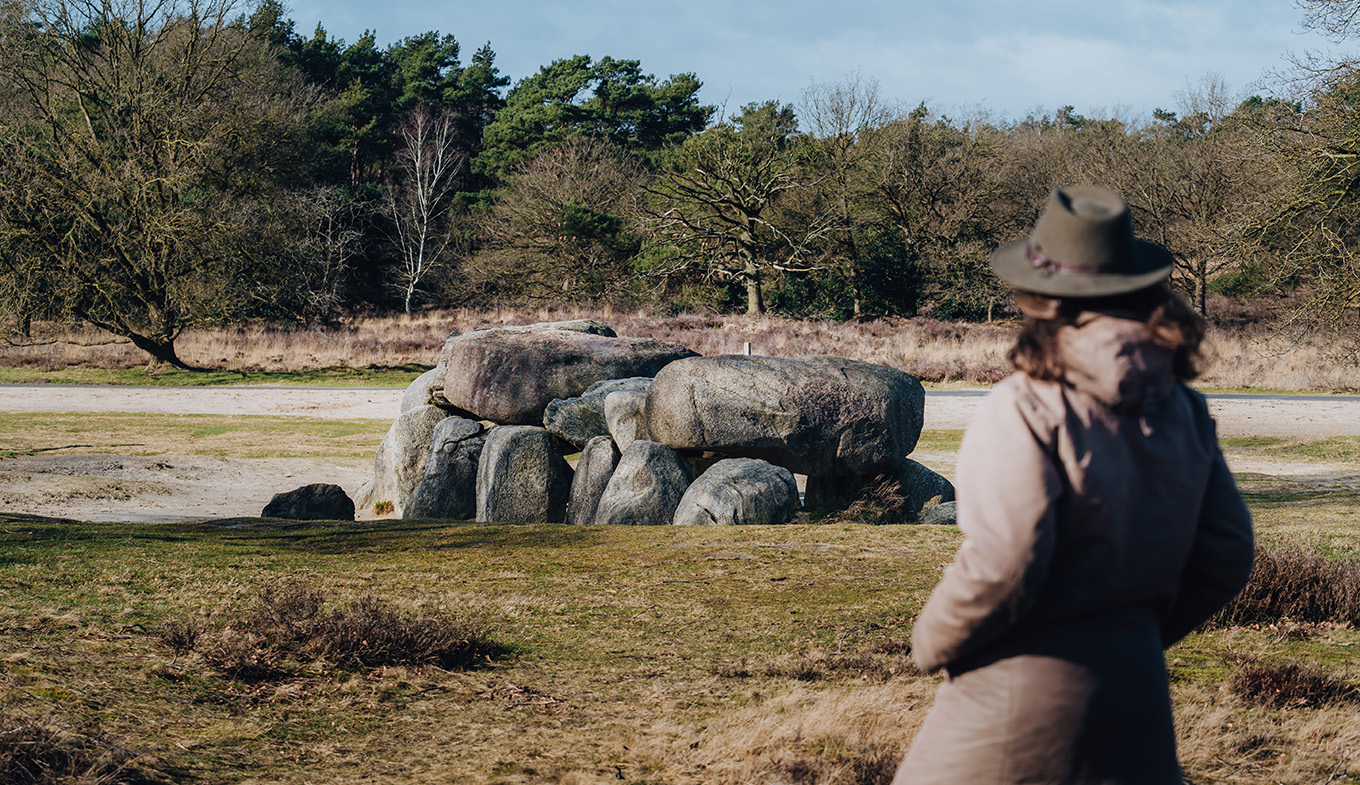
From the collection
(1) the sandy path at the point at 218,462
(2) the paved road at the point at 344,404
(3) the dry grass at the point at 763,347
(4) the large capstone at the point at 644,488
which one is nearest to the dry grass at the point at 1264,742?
(4) the large capstone at the point at 644,488

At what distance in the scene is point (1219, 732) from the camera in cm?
457

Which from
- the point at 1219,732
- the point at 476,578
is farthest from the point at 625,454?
the point at 1219,732

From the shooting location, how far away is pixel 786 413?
41.0 ft

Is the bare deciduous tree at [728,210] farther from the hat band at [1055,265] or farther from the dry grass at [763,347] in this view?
the hat band at [1055,265]

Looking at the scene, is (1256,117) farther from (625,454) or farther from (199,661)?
(199,661)

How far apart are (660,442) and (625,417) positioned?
957mm

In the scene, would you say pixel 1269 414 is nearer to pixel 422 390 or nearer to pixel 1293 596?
pixel 1293 596

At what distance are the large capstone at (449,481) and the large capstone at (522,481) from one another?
52 centimetres

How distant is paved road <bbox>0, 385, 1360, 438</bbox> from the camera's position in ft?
65.5

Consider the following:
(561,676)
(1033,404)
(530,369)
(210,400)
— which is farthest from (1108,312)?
(210,400)

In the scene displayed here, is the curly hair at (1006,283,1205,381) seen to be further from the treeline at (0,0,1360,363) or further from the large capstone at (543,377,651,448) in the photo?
the treeline at (0,0,1360,363)

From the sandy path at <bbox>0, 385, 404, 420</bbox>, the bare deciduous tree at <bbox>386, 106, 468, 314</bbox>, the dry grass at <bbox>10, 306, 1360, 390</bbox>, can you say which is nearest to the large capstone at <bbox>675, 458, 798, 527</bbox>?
the sandy path at <bbox>0, 385, 404, 420</bbox>

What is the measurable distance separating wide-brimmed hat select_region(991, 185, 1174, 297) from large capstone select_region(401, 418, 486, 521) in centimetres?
1241

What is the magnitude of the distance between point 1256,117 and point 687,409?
13.4 metres
